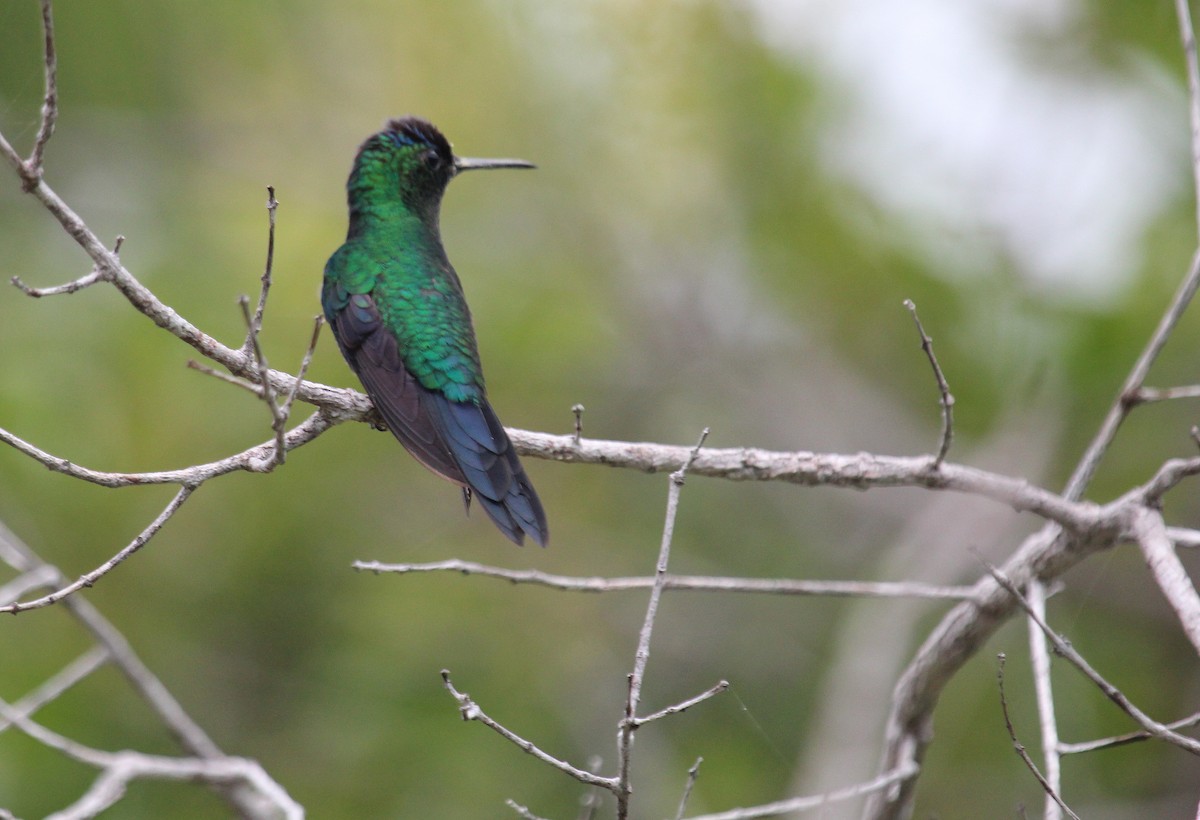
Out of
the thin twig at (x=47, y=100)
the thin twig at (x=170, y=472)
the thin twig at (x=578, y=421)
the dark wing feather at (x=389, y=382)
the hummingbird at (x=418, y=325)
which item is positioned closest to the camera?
the thin twig at (x=47, y=100)

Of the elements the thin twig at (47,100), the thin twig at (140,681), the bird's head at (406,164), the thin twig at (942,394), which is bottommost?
the thin twig at (140,681)

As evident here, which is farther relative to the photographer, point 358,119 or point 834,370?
point 358,119

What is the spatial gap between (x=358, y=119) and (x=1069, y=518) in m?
7.53

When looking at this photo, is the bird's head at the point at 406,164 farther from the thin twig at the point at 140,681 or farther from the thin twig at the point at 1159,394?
the thin twig at the point at 1159,394

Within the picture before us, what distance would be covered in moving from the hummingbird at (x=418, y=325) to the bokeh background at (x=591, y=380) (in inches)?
55.5

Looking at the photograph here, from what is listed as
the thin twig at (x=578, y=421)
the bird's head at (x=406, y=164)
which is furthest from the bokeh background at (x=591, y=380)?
the thin twig at (x=578, y=421)

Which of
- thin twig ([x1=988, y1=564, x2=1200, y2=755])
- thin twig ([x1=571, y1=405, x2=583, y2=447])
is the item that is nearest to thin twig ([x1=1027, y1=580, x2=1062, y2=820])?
thin twig ([x1=988, y1=564, x2=1200, y2=755])

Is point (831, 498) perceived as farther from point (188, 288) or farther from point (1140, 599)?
point (188, 288)

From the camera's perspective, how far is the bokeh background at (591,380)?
238 inches

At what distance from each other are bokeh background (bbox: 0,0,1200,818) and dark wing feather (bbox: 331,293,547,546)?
5.94ft

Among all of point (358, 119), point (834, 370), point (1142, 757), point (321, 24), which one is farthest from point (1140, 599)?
point (321, 24)

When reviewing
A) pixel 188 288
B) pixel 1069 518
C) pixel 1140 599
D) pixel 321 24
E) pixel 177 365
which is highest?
pixel 321 24

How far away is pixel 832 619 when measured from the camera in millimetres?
8172

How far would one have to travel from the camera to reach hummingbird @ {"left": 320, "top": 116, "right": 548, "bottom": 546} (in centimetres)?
361
